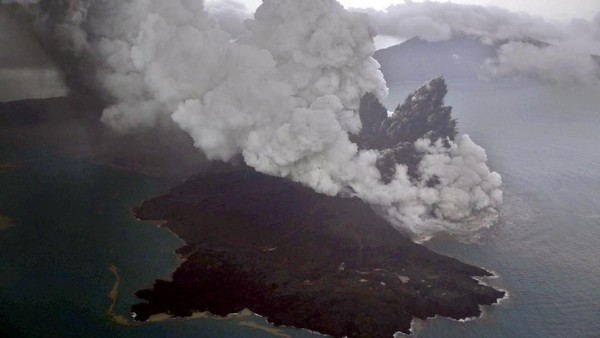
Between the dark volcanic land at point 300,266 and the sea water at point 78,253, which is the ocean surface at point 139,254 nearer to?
the sea water at point 78,253

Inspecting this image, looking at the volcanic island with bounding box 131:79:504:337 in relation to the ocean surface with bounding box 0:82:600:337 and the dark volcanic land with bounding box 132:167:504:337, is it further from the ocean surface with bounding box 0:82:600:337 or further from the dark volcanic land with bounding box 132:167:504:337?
the ocean surface with bounding box 0:82:600:337

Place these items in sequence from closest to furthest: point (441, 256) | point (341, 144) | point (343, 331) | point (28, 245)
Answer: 1. point (343, 331)
2. point (28, 245)
3. point (441, 256)
4. point (341, 144)

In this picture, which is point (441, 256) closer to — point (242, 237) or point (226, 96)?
point (242, 237)

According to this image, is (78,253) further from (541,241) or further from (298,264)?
(541,241)

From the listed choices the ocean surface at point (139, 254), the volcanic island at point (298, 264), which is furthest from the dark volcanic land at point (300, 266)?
the ocean surface at point (139, 254)

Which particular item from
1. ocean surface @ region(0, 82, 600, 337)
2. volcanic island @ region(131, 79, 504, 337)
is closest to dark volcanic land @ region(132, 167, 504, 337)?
volcanic island @ region(131, 79, 504, 337)

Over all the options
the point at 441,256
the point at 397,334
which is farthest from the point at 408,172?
the point at 397,334

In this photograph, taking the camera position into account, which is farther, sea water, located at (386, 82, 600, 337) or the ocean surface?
sea water, located at (386, 82, 600, 337)
